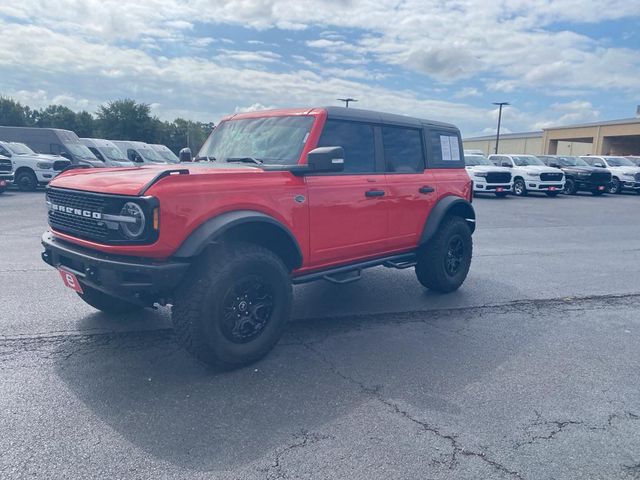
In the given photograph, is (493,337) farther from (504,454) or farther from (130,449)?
(130,449)

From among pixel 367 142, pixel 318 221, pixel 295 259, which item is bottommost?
pixel 295 259

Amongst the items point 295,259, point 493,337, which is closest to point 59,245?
point 295,259

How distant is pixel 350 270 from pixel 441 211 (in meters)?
1.52

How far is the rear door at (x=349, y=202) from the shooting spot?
14.3ft

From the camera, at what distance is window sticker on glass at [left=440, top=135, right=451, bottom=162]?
20.0ft

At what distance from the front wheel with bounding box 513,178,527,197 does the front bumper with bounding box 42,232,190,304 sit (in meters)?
21.1

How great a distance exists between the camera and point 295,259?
13.8ft

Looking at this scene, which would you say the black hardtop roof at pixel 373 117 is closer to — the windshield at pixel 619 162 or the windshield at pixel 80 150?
the windshield at pixel 80 150

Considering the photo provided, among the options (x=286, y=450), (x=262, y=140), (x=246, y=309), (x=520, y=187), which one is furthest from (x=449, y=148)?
(x=520, y=187)

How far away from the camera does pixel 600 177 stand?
75.9ft

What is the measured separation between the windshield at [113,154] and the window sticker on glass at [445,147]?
2044 cm

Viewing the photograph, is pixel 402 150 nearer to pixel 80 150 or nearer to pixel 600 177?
pixel 80 150

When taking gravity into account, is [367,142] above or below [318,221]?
above

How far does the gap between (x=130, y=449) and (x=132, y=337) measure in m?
1.76
